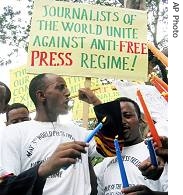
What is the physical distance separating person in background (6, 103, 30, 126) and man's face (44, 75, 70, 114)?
0.45 ft

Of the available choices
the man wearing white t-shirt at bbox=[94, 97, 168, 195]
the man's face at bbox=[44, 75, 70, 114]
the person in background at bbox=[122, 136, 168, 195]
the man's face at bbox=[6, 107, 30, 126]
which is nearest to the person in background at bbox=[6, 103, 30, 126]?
the man's face at bbox=[6, 107, 30, 126]

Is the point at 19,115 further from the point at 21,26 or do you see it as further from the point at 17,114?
the point at 21,26

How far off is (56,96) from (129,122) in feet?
0.82

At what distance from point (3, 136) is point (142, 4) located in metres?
0.78

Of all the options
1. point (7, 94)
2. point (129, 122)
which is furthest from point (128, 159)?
point (7, 94)

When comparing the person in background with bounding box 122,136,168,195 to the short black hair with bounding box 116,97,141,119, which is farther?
the short black hair with bounding box 116,97,141,119

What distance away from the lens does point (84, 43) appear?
159 centimetres

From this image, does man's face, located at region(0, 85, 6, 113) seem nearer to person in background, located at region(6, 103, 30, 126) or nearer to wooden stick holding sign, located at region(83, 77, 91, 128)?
person in background, located at region(6, 103, 30, 126)

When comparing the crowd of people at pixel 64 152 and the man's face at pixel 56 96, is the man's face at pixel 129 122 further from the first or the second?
the man's face at pixel 56 96

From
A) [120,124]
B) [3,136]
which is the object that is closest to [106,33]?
[120,124]

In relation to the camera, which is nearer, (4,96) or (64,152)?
(64,152)

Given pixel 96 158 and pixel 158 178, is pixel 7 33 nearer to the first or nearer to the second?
pixel 96 158

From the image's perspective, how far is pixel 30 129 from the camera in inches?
54.5

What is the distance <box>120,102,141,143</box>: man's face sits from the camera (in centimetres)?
145
